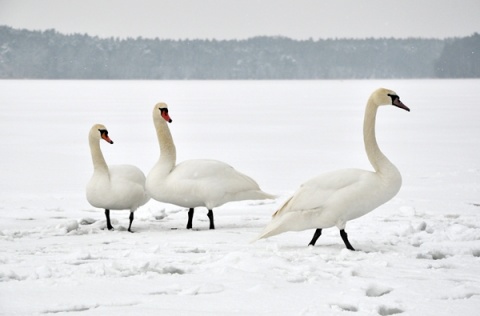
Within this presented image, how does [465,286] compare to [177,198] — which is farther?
[177,198]

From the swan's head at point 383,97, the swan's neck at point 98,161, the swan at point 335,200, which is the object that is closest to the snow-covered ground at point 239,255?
the swan at point 335,200

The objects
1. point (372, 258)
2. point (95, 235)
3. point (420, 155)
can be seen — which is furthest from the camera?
point (420, 155)

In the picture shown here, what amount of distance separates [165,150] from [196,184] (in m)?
0.57

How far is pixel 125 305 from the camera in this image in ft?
12.1

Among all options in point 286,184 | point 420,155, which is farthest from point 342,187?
point 420,155

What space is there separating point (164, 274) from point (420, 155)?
29.4 feet

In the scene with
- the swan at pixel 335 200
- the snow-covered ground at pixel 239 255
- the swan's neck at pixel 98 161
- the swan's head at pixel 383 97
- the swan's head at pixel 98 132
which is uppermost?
the swan's head at pixel 383 97

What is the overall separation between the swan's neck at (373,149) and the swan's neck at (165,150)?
189 cm

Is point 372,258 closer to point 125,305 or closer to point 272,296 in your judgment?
point 272,296

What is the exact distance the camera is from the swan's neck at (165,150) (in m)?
6.57

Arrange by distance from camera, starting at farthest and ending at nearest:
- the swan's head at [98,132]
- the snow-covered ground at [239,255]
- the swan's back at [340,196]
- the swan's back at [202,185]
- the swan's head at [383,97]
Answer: the swan's head at [98,132], the swan's back at [202,185], the swan's head at [383,97], the swan's back at [340,196], the snow-covered ground at [239,255]

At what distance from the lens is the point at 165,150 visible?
22.0ft

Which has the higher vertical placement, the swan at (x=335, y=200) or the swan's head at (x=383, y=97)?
the swan's head at (x=383, y=97)

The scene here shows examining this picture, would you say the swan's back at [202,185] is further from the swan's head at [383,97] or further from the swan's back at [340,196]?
the swan's head at [383,97]
